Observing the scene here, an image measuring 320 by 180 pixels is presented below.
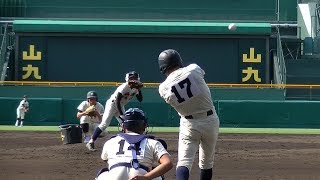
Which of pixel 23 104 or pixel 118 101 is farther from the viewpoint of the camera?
pixel 23 104

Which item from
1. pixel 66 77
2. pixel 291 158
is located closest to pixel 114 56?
pixel 66 77

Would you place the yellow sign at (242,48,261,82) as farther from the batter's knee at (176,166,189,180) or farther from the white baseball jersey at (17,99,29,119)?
the batter's knee at (176,166,189,180)

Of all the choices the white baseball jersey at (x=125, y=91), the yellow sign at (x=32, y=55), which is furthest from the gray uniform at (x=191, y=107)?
the yellow sign at (x=32, y=55)

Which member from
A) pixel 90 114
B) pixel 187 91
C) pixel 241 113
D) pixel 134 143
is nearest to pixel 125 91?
pixel 90 114

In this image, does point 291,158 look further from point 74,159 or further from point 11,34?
point 11,34

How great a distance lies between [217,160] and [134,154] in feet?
28.2

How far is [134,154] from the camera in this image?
5680 millimetres

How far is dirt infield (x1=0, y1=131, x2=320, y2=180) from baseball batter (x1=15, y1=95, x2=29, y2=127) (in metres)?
9.40

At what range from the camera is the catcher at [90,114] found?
671 inches

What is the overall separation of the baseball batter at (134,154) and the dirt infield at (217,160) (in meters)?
5.45

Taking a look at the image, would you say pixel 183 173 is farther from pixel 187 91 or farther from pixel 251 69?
pixel 251 69

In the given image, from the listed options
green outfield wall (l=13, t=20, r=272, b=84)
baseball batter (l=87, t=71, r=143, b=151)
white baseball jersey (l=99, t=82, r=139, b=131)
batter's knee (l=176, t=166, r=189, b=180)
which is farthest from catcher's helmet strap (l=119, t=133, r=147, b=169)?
green outfield wall (l=13, t=20, r=272, b=84)

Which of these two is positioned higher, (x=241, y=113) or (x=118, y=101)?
(x=118, y=101)

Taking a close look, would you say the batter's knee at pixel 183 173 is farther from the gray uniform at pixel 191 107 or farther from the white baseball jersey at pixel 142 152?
the white baseball jersey at pixel 142 152
